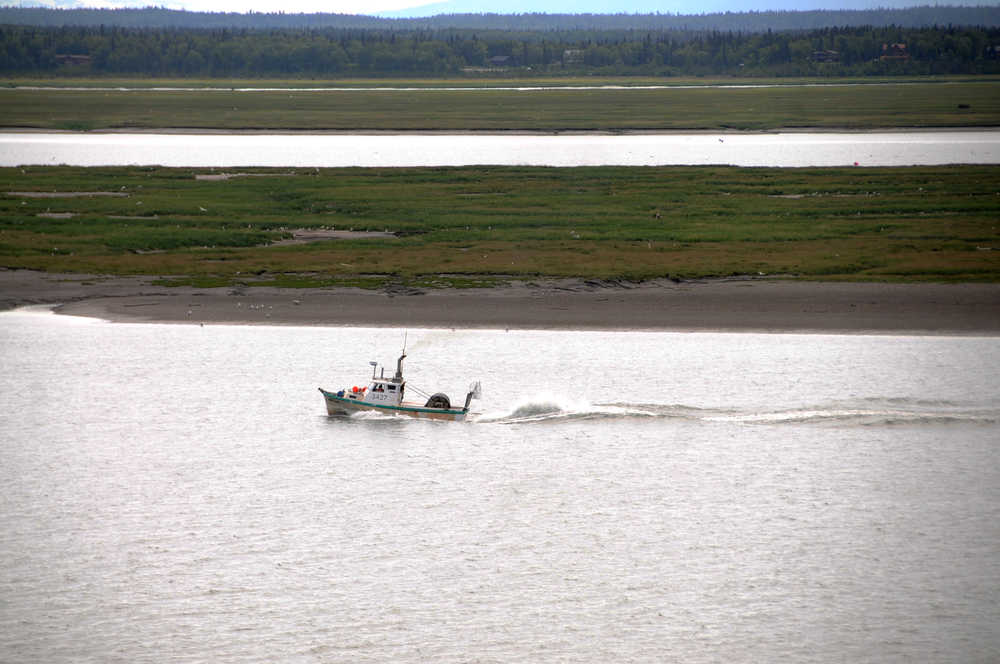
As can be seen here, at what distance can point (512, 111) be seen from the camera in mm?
163625

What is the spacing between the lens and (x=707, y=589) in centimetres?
2495

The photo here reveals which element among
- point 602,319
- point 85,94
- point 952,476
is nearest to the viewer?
point 952,476

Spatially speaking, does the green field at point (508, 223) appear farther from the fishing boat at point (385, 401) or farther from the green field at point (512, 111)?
the green field at point (512, 111)

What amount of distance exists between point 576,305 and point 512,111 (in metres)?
118

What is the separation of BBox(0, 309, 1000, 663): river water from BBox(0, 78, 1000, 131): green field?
340 feet

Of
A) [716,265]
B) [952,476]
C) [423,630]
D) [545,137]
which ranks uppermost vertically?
[545,137]

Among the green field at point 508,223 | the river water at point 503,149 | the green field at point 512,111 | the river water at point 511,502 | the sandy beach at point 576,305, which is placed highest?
the green field at point 512,111

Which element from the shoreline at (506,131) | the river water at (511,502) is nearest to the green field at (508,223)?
the river water at (511,502)

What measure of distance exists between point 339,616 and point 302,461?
9.53 meters

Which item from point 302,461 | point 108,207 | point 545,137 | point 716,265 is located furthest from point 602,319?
point 545,137

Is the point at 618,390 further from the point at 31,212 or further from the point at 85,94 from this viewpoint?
the point at 85,94

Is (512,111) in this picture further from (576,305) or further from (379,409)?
(379,409)

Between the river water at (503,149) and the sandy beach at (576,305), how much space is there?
50.4 metres

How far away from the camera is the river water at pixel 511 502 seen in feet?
76.1
